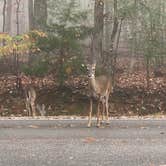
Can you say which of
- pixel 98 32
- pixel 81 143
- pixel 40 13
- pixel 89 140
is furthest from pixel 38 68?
pixel 81 143

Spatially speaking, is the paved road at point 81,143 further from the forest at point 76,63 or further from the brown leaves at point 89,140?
the forest at point 76,63

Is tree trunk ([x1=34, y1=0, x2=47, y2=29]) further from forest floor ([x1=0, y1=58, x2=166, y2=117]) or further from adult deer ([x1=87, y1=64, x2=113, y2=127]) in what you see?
adult deer ([x1=87, y1=64, x2=113, y2=127])

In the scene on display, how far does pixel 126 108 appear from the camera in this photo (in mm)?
22859

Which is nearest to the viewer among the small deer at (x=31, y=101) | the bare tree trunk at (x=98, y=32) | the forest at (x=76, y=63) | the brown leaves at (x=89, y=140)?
the brown leaves at (x=89, y=140)

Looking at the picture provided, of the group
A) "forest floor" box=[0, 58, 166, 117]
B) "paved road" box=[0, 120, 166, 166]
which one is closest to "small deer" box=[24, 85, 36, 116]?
"forest floor" box=[0, 58, 166, 117]

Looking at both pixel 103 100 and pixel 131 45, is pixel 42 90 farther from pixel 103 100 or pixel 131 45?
pixel 103 100

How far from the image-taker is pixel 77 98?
2342 cm

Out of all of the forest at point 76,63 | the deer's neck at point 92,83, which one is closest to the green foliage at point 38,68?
the forest at point 76,63

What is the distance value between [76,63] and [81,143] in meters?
11.0

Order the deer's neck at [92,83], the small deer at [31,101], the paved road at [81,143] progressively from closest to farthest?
the paved road at [81,143] < the deer's neck at [92,83] < the small deer at [31,101]

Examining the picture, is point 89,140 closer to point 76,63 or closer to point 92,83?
point 92,83

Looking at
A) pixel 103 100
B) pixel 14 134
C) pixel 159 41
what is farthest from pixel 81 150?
pixel 159 41

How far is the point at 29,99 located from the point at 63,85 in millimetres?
2492

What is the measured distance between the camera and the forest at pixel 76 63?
22438 mm
